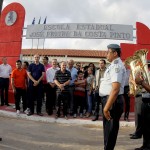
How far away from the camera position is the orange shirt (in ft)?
31.2

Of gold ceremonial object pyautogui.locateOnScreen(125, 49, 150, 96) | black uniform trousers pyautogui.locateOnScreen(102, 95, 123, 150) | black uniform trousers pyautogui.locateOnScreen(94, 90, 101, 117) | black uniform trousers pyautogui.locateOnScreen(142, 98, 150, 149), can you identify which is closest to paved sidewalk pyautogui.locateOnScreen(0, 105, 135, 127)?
black uniform trousers pyautogui.locateOnScreen(94, 90, 101, 117)

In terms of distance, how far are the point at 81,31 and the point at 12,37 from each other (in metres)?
2.72

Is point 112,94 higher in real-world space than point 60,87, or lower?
lower

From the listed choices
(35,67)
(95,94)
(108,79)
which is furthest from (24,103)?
(108,79)

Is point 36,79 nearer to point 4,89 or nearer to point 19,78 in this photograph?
point 19,78

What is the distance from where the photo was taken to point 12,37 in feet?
38.8

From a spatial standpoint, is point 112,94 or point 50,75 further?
point 50,75

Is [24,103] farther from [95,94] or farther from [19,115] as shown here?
[95,94]

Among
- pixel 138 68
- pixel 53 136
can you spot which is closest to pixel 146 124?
pixel 138 68

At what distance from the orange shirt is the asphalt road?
1.22 metres

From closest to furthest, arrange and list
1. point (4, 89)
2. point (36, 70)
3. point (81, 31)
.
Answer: point (36, 70), point (4, 89), point (81, 31)

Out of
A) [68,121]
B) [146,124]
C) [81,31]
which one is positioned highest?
[81,31]

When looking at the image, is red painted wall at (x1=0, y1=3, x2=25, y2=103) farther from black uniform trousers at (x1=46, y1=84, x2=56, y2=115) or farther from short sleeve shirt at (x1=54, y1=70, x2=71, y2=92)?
short sleeve shirt at (x1=54, y1=70, x2=71, y2=92)

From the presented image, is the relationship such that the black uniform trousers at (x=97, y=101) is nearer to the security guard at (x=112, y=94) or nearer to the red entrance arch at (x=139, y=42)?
A: the red entrance arch at (x=139, y=42)
